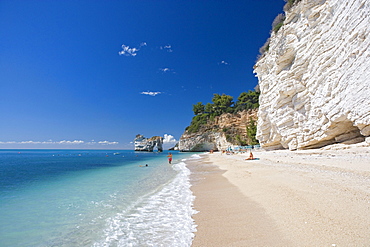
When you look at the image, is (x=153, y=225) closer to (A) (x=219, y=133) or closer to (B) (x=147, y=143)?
(A) (x=219, y=133)

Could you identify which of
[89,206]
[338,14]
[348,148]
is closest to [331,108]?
[348,148]

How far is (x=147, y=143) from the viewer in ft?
302

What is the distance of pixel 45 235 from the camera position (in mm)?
4234

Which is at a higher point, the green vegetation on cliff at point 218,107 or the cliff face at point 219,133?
the green vegetation on cliff at point 218,107

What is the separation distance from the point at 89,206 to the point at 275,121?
1932 centimetres

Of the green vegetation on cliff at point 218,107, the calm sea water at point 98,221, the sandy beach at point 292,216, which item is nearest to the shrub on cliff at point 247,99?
the green vegetation on cliff at point 218,107

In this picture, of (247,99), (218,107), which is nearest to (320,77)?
(247,99)

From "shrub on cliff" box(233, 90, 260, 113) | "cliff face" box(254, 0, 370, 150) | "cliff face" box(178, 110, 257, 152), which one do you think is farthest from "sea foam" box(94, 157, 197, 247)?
"shrub on cliff" box(233, 90, 260, 113)

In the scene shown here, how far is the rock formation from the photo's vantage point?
3541 inches

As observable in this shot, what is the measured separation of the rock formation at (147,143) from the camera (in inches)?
3541

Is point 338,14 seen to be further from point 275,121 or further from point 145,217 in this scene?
point 145,217

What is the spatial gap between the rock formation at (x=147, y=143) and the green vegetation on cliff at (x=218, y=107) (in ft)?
78.7

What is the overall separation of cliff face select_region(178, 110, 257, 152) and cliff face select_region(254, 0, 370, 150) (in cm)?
2463

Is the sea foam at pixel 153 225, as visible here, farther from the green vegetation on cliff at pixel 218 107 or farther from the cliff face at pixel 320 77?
the green vegetation on cliff at pixel 218 107
